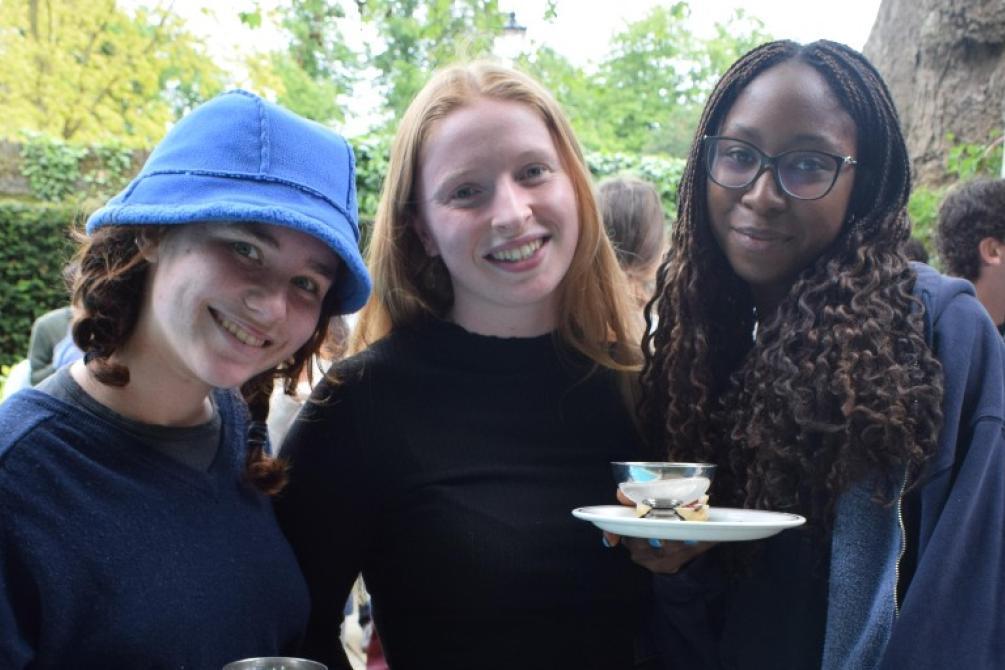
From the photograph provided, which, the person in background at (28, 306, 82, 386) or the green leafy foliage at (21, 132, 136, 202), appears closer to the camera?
the person in background at (28, 306, 82, 386)

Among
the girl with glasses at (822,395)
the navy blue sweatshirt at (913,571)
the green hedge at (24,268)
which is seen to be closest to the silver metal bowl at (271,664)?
the girl with glasses at (822,395)

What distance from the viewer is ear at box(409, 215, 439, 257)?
2.63 m

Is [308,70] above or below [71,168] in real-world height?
above

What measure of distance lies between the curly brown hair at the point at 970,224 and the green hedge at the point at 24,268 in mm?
9013

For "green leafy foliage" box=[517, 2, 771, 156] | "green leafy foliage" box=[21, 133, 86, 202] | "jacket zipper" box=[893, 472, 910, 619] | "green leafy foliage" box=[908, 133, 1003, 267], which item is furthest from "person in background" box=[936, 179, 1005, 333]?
"green leafy foliage" box=[517, 2, 771, 156]

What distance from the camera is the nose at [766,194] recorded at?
2049 mm

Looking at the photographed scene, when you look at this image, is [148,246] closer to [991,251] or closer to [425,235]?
[425,235]

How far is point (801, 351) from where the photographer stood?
80.3 inches

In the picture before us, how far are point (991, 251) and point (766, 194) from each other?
3471 mm

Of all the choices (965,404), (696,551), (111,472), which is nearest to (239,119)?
(111,472)

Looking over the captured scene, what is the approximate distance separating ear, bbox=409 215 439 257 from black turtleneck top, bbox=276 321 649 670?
→ 228 mm

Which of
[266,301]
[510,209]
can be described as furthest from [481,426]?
[266,301]

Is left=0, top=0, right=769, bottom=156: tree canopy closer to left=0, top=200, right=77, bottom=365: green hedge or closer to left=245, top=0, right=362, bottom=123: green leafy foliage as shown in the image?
left=245, top=0, right=362, bottom=123: green leafy foliage

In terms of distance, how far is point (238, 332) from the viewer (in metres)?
1.89
